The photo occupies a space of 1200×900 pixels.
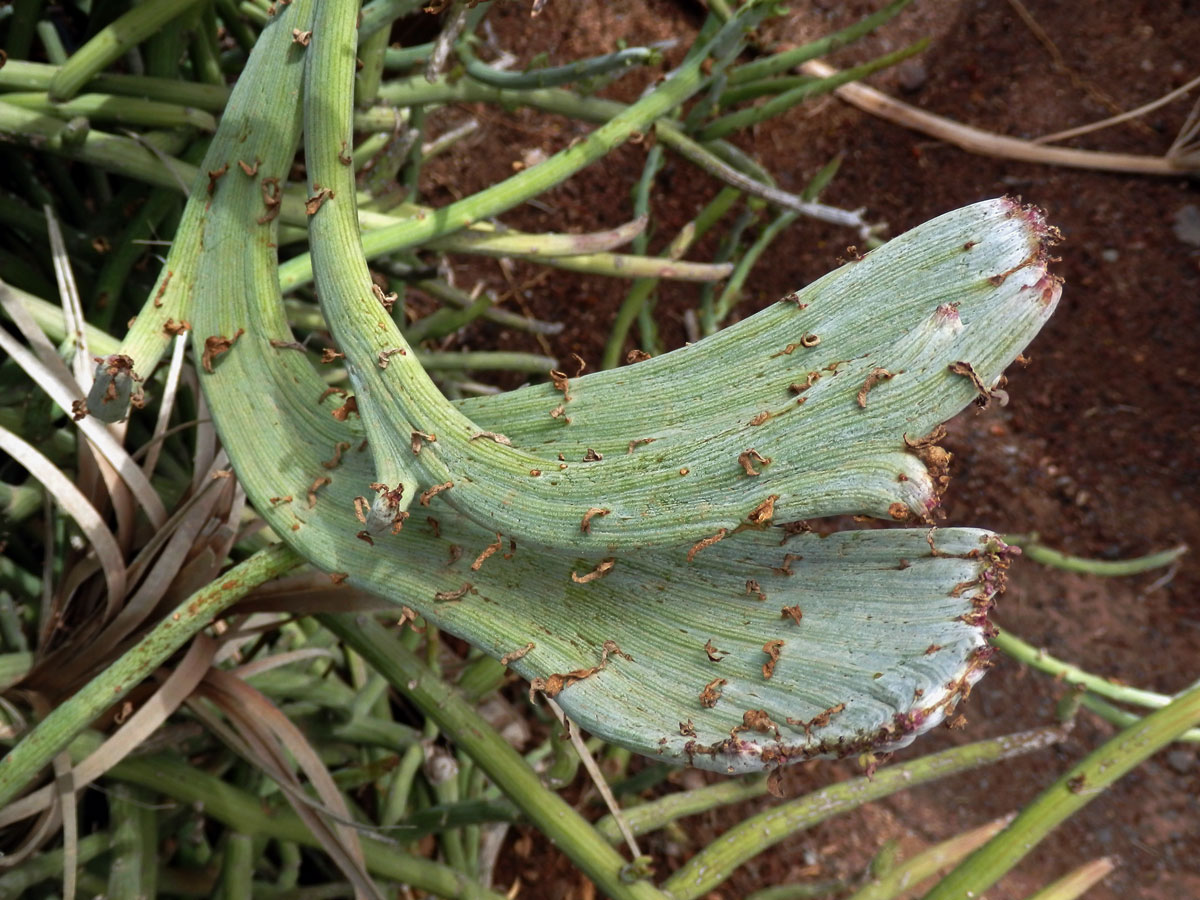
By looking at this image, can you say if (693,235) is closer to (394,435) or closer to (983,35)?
(394,435)

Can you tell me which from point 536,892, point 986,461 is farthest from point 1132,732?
point 986,461

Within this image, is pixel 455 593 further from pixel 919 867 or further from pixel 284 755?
pixel 919 867

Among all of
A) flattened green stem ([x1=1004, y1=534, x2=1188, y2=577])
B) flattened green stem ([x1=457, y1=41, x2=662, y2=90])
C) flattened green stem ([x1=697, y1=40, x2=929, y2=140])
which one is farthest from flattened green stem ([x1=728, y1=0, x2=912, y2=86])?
flattened green stem ([x1=1004, y1=534, x2=1188, y2=577])

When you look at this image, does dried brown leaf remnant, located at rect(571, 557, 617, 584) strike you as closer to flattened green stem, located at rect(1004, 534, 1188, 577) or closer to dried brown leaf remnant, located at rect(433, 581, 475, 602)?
dried brown leaf remnant, located at rect(433, 581, 475, 602)

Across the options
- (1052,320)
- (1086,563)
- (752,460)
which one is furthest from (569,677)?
(1052,320)

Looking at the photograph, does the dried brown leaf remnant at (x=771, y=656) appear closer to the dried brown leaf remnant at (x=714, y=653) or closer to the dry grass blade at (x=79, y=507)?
the dried brown leaf remnant at (x=714, y=653)

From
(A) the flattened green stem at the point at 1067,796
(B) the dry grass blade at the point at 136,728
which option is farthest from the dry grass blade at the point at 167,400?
(A) the flattened green stem at the point at 1067,796
